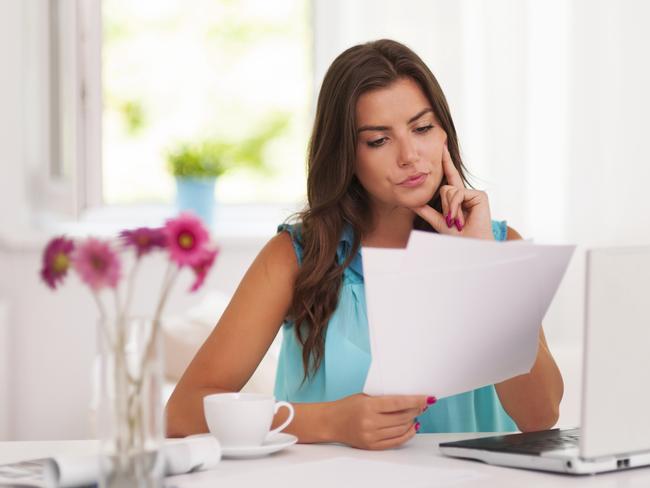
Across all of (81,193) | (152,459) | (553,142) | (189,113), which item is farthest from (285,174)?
(152,459)

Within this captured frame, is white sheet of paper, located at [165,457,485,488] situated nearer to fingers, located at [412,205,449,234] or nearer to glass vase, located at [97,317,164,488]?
glass vase, located at [97,317,164,488]

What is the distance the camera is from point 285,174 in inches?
248

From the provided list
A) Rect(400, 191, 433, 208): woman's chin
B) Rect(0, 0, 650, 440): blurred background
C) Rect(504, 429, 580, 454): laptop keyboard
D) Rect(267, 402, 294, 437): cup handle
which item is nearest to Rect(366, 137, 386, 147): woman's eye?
Rect(400, 191, 433, 208): woman's chin

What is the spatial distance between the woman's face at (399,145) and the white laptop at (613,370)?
0.67 meters

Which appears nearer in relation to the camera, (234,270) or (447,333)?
(447,333)

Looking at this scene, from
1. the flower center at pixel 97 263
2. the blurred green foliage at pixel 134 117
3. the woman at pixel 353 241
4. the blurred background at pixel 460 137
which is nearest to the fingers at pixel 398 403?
the woman at pixel 353 241

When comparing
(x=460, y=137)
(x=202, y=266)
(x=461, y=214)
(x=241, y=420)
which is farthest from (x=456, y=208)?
(x=460, y=137)

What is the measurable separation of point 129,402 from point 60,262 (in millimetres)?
154

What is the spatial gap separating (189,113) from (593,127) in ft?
8.61

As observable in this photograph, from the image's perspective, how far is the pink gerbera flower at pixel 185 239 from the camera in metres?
0.98

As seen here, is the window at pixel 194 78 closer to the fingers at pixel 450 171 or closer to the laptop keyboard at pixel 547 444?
the fingers at pixel 450 171

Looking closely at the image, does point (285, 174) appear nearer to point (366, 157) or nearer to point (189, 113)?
point (189, 113)

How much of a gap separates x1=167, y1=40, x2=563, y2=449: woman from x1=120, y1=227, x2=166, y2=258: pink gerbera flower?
715 millimetres

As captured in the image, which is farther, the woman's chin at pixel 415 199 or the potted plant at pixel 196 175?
the potted plant at pixel 196 175
